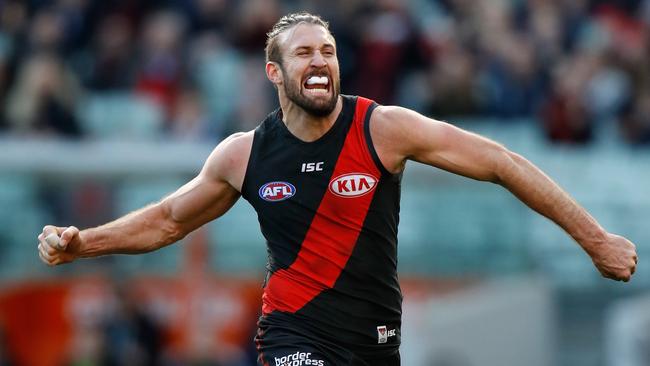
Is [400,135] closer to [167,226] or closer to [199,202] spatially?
[199,202]

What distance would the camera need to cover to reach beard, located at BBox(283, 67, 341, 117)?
794cm

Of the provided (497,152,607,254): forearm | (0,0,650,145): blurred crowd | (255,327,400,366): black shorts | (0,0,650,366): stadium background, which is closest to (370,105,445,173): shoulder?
(497,152,607,254): forearm

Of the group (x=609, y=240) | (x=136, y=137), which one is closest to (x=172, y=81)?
(x=136, y=137)

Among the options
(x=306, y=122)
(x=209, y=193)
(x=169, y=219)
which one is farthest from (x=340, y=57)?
(x=306, y=122)

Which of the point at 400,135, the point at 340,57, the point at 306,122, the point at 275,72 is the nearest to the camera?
the point at 400,135

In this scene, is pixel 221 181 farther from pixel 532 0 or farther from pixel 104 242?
pixel 532 0

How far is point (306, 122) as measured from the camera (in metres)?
8.10

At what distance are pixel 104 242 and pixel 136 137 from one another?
799 cm

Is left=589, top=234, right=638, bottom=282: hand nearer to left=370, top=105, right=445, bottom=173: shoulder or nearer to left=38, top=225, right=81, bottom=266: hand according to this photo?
left=370, top=105, right=445, bottom=173: shoulder

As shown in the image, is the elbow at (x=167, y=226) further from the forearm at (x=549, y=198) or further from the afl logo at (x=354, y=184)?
the forearm at (x=549, y=198)

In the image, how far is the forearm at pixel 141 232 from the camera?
845cm

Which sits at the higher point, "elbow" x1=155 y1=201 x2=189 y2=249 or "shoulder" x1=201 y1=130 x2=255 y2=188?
"shoulder" x1=201 y1=130 x2=255 y2=188

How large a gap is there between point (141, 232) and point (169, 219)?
0.17m

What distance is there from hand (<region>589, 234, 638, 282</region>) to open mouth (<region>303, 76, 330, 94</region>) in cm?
159
